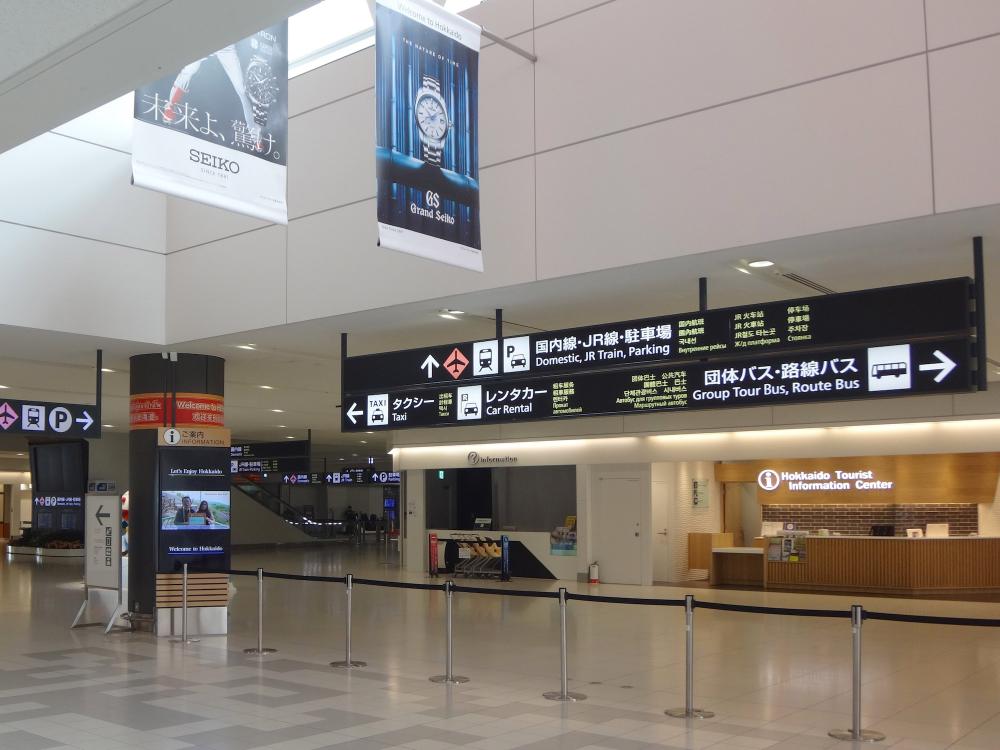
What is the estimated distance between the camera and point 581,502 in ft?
65.0

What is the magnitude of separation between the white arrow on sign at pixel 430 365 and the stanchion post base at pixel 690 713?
148 inches

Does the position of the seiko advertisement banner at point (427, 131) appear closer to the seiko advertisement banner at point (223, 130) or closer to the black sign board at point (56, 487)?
the seiko advertisement banner at point (223, 130)

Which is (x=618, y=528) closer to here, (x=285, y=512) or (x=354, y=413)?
(x=354, y=413)

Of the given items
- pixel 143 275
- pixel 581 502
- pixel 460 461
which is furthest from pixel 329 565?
pixel 143 275

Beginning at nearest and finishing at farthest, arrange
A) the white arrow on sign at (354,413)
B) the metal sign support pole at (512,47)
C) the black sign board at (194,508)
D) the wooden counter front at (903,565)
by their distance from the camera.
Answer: the metal sign support pole at (512,47), the white arrow on sign at (354,413), the black sign board at (194,508), the wooden counter front at (903,565)

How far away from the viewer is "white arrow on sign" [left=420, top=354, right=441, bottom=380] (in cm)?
966

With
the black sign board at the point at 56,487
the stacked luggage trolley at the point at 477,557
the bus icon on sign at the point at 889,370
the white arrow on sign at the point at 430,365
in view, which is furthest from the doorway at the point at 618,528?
the black sign board at the point at 56,487

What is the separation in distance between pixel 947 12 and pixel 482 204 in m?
4.01

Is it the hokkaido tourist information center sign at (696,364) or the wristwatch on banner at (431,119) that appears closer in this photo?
the hokkaido tourist information center sign at (696,364)

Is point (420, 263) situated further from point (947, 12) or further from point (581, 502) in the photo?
point (581, 502)

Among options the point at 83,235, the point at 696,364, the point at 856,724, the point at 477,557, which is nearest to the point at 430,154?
the point at 696,364

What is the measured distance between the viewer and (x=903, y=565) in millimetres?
17422

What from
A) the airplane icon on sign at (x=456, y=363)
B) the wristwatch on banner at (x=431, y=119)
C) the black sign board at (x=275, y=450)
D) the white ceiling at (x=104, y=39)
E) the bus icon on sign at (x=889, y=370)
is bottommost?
the black sign board at (x=275, y=450)

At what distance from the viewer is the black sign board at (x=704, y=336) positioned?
695 centimetres
